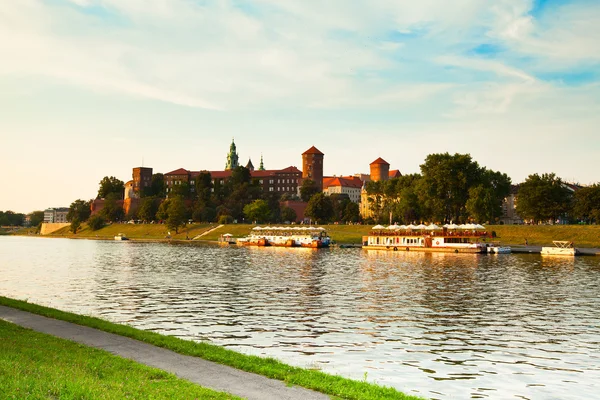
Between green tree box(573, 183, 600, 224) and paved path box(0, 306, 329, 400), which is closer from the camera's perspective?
paved path box(0, 306, 329, 400)

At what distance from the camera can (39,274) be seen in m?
55.8

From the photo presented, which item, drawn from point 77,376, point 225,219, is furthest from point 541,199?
point 77,376

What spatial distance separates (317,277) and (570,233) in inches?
2915

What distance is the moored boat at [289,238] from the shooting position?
12156cm

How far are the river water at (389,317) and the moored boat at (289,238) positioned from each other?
206ft

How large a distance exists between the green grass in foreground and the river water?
663cm

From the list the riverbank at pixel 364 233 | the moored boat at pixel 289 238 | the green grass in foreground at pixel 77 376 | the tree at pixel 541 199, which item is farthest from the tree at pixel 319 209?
the green grass in foreground at pixel 77 376

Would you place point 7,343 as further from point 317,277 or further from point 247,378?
point 317,277

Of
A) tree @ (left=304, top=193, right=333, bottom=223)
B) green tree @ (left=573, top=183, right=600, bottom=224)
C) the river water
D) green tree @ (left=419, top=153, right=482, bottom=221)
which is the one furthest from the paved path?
tree @ (left=304, top=193, right=333, bottom=223)

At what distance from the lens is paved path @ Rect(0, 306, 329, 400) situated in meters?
14.0

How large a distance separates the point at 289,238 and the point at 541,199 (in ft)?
181

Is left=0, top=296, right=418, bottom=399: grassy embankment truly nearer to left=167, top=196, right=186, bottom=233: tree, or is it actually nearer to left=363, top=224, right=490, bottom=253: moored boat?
left=363, top=224, right=490, bottom=253: moored boat

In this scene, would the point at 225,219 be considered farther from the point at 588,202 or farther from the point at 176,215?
the point at 588,202

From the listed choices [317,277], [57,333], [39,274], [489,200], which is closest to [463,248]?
[489,200]
